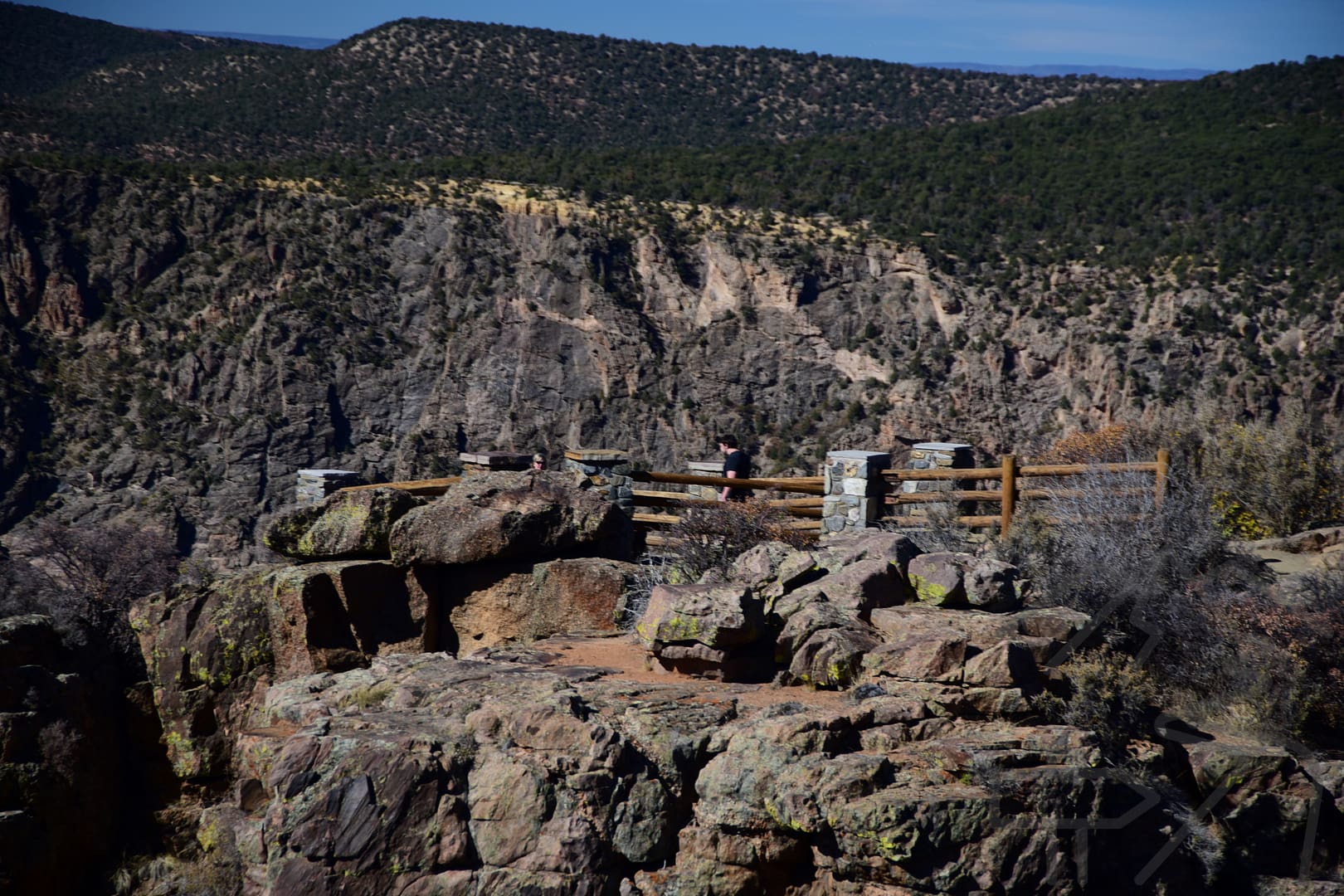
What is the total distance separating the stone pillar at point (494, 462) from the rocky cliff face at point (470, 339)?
24746 millimetres

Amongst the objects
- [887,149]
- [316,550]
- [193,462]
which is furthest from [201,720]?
[887,149]

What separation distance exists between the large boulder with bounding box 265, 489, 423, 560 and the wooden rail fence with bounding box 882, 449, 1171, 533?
4986 mm

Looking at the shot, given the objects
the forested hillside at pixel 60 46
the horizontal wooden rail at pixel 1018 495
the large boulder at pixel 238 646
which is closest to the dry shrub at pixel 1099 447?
the horizontal wooden rail at pixel 1018 495

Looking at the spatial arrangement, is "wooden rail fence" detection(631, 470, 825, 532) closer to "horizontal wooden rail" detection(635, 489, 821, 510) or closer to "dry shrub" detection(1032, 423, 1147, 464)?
"horizontal wooden rail" detection(635, 489, 821, 510)

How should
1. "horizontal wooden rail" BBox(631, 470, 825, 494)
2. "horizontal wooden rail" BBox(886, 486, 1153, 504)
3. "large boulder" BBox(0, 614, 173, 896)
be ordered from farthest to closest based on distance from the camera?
"horizontal wooden rail" BBox(631, 470, 825, 494)
"horizontal wooden rail" BBox(886, 486, 1153, 504)
"large boulder" BBox(0, 614, 173, 896)

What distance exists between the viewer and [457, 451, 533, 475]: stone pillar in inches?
448

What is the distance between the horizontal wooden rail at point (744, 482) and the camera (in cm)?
1129

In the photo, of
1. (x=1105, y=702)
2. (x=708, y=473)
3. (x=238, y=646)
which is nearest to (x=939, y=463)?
(x=708, y=473)

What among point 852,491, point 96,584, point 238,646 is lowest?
point 96,584

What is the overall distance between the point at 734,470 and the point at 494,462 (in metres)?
2.59

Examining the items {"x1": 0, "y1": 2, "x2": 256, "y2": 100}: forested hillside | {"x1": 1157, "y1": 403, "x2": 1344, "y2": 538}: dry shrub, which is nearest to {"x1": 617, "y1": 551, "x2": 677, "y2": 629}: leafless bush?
{"x1": 1157, "y1": 403, "x2": 1344, "y2": 538}: dry shrub

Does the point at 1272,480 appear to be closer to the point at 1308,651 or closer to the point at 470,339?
the point at 1308,651

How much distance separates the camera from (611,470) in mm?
11414

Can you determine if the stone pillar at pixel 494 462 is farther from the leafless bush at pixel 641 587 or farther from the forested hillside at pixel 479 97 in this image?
the forested hillside at pixel 479 97
